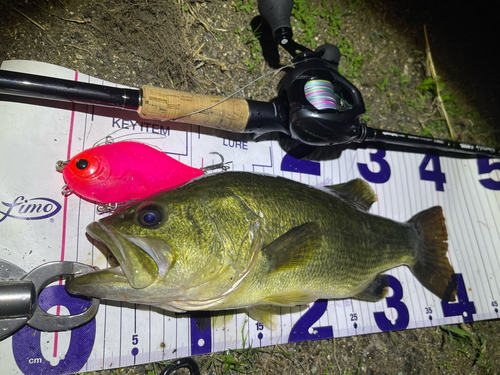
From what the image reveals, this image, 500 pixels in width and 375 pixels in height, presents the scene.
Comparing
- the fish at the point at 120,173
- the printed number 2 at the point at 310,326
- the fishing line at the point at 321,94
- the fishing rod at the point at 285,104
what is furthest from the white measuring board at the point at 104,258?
the fishing line at the point at 321,94

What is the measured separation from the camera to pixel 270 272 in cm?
170

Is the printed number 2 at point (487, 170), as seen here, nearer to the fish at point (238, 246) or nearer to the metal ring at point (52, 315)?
the fish at point (238, 246)

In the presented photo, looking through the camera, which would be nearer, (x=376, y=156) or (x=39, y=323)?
(x=39, y=323)

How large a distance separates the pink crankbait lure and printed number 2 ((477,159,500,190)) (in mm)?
3147

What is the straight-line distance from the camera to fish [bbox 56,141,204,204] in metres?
1.64

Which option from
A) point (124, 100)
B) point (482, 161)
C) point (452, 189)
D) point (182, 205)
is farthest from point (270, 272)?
point (482, 161)

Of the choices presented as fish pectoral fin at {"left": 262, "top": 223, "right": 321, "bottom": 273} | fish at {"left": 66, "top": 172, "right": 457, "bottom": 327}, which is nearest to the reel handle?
fish at {"left": 66, "top": 172, "right": 457, "bottom": 327}

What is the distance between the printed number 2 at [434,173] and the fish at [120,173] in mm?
2363

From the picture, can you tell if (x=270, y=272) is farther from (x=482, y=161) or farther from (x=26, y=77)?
(x=482, y=161)

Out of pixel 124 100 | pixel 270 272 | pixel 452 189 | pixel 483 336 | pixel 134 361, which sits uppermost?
pixel 124 100

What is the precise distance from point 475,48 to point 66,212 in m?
4.69

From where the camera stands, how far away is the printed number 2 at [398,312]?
2572 millimetres

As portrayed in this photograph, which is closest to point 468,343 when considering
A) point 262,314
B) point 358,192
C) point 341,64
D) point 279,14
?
point 358,192

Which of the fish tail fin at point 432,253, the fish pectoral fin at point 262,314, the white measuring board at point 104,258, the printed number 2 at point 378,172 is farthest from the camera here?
the printed number 2 at point 378,172
